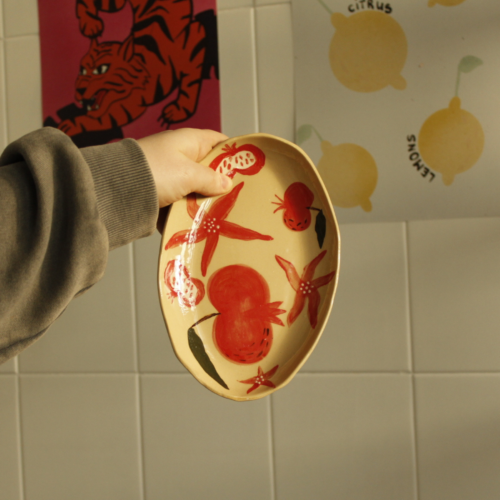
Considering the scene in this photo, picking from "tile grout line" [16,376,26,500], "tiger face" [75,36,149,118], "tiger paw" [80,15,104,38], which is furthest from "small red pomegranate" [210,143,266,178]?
"tile grout line" [16,376,26,500]

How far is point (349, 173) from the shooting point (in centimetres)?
77

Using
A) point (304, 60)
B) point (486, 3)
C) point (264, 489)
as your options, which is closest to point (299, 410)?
point (264, 489)

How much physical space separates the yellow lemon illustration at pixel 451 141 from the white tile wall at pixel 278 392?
9 cm

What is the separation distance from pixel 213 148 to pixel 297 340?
24 cm

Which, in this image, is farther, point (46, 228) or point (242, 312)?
point (242, 312)

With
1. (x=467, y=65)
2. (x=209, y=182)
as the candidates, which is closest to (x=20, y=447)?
(x=209, y=182)

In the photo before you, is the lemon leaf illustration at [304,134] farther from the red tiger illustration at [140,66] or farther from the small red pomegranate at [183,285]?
the small red pomegranate at [183,285]

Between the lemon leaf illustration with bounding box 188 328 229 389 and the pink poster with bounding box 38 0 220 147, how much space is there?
406 millimetres

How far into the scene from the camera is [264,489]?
789 mm

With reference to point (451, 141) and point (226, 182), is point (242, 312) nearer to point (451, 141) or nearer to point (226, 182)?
point (226, 182)

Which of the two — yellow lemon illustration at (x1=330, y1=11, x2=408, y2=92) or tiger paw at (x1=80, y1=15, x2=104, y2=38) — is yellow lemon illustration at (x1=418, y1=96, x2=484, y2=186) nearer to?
yellow lemon illustration at (x1=330, y1=11, x2=408, y2=92)

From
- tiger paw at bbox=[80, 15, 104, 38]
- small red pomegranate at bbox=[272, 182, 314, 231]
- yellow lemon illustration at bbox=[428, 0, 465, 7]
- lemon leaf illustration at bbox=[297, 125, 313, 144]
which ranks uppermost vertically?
tiger paw at bbox=[80, 15, 104, 38]

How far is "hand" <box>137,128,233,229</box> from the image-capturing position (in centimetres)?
50

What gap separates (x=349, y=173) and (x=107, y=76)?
0.46 metres
